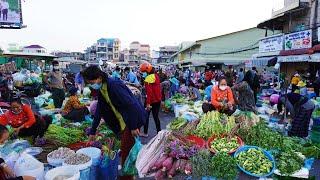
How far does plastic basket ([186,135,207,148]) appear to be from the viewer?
6.04 metres

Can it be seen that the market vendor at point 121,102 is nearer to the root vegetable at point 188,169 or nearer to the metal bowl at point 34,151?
the root vegetable at point 188,169

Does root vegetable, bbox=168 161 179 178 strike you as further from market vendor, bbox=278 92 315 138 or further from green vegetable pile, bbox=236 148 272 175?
market vendor, bbox=278 92 315 138

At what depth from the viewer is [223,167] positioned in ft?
16.5

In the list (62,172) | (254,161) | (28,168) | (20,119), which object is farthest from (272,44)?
(28,168)

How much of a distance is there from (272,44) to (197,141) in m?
18.1

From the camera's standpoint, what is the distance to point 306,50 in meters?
16.9

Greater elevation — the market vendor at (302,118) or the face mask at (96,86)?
the face mask at (96,86)

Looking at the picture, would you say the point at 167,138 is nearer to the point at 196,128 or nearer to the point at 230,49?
the point at 196,128

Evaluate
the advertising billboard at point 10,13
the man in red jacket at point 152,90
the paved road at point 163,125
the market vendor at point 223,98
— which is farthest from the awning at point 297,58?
the advertising billboard at point 10,13

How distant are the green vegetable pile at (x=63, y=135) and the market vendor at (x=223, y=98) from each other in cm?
289

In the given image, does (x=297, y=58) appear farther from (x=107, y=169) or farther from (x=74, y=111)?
(x=107, y=169)

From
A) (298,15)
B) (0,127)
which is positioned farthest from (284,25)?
(0,127)

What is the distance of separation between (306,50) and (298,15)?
667cm

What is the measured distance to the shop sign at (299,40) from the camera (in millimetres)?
17188
